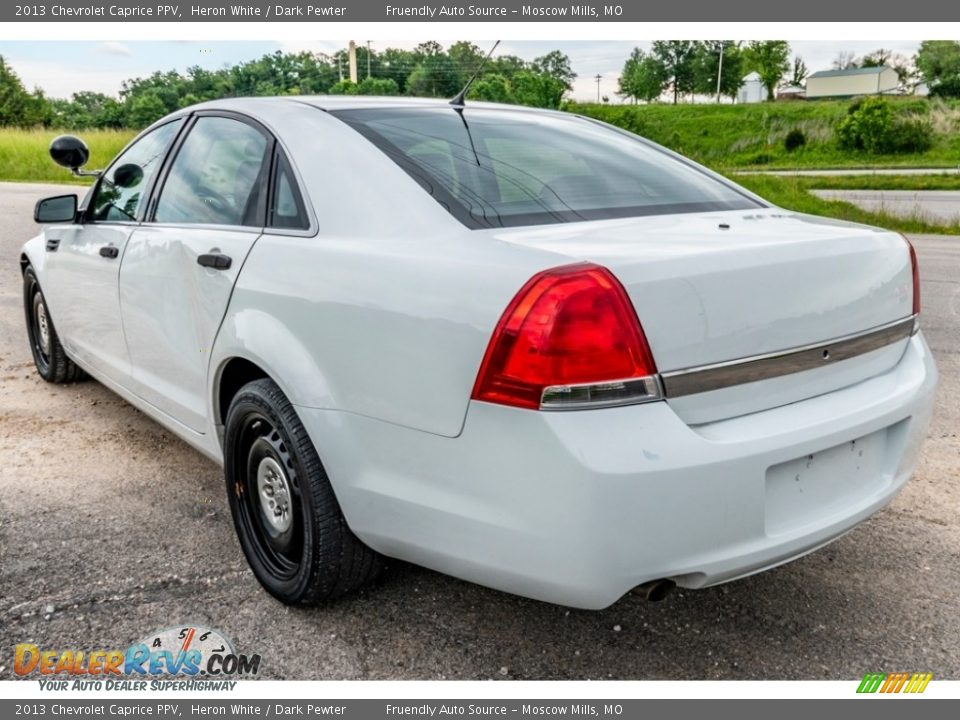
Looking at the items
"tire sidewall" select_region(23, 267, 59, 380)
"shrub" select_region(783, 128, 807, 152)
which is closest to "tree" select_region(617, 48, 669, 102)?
"shrub" select_region(783, 128, 807, 152)

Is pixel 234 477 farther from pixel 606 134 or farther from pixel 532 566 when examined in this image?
pixel 606 134

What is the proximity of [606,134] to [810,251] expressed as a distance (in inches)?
52.0

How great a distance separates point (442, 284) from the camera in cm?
212

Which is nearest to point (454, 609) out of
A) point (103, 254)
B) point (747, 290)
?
point (747, 290)

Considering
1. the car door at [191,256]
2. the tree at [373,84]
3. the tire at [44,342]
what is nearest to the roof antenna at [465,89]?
the car door at [191,256]

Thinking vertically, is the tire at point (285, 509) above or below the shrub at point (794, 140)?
above

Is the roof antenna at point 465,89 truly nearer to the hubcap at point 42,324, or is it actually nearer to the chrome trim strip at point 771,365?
the chrome trim strip at point 771,365

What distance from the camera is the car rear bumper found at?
1912 mm

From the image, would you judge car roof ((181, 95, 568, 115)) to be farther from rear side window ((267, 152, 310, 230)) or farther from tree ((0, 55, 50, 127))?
tree ((0, 55, 50, 127))

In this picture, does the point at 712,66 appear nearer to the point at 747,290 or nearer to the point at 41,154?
the point at 41,154

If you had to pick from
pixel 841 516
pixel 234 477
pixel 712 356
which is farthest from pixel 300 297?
pixel 841 516

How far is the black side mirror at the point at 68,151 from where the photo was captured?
14.5ft

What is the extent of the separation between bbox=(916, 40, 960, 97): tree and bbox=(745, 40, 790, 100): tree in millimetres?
12074

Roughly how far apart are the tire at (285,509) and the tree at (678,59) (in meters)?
96.7
